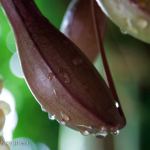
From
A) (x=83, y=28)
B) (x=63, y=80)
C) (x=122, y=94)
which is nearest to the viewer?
(x=63, y=80)

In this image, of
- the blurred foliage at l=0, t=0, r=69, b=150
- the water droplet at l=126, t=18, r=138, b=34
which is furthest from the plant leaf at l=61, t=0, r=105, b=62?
the blurred foliage at l=0, t=0, r=69, b=150

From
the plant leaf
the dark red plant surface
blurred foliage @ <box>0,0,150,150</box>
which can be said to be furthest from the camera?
blurred foliage @ <box>0,0,150,150</box>

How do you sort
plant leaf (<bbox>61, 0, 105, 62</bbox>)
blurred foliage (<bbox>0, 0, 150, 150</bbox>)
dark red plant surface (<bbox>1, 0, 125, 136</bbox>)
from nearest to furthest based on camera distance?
dark red plant surface (<bbox>1, 0, 125, 136</bbox>) → plant leaf (<bbox>61, 0, 105, 62</bbox>) → blurred foliage (<bbox>0, 0, 150, 150</bbox>)

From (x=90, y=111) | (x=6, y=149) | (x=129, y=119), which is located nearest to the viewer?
(x=90, y=111)

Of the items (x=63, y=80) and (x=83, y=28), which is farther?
(x=83, y=28)

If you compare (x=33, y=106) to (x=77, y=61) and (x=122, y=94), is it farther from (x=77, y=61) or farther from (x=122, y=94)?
(x=77, y=61)

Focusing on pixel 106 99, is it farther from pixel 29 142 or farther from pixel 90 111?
pixel 29 142

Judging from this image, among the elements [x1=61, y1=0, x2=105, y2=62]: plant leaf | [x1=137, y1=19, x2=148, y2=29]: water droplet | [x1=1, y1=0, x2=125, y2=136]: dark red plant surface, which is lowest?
[x1=1, y1=0, x2=125, y2=136]: dark red plant surface

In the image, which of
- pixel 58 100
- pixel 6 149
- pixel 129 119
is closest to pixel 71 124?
pixel 58 100

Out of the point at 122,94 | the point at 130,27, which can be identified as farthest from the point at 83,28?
the point at 122,94

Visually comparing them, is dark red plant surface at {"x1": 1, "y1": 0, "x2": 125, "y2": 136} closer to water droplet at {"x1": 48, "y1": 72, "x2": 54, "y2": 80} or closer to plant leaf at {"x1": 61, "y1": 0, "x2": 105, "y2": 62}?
water droplet at {"x1": 48, "y1": 72, "x2": 54, "y2": 80}

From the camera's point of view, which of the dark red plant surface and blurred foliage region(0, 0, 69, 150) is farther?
blurred foliage region(0, 0, 69, 150)
